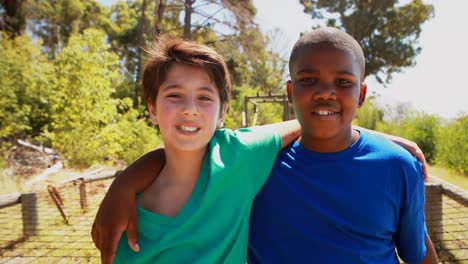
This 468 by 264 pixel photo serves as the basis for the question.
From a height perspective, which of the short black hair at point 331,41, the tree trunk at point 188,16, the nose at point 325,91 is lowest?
the nose at point 325,91

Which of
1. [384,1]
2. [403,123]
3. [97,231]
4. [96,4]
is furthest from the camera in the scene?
[96,4]

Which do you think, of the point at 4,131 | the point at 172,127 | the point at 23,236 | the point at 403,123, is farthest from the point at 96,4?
the point at 172,127

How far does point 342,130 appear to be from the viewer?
4.11 ft

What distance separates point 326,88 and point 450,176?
711 centimetres

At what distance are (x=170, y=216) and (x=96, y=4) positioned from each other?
71.6ft

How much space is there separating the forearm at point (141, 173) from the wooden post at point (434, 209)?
2.62 meters

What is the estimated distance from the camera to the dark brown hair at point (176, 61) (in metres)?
1.27

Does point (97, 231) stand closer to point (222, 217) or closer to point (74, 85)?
point (222, 217)

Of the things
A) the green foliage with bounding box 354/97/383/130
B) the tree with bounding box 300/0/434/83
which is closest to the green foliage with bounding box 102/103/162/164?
the green foliage with bounding box 354/97/383/130

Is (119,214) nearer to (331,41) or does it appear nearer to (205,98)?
(205,98)

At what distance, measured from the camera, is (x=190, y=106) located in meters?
1.20

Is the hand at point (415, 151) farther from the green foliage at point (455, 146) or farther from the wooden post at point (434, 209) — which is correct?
the green foliage at point (455, 146)

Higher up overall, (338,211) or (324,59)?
(324,59)

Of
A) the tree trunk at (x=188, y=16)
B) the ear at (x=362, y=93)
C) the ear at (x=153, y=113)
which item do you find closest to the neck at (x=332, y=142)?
the ear at (x=362, y=93)
